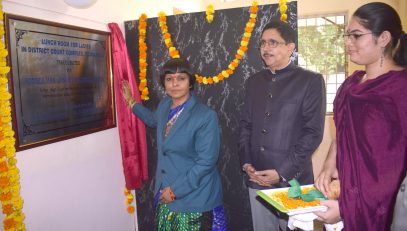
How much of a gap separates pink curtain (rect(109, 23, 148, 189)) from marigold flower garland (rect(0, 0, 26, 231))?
38.9 inches

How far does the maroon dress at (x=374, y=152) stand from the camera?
4.28 ft

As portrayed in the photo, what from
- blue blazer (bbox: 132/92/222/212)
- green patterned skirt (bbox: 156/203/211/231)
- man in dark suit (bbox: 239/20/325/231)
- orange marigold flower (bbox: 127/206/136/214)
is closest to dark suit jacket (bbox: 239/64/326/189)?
man in dark suit (bbox: 239/20/325/231)

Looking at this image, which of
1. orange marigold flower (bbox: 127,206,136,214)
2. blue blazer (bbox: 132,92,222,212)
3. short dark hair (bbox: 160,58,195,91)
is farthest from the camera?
orange marigold flower (bbox: 127,206,136,214)

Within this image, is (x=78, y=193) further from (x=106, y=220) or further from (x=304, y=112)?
(x=304, y=112)

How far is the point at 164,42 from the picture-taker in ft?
9.19

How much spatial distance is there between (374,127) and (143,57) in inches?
78.4

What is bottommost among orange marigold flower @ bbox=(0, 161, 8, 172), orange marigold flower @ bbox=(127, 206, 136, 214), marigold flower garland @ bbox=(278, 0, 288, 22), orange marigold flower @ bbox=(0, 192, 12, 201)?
orange marigold flower @ bbox=(127, 206, 136, 214)

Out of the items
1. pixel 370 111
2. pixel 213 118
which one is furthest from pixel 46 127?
pixel 370 111

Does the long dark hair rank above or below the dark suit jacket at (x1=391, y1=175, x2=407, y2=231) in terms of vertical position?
above

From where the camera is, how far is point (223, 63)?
264cm

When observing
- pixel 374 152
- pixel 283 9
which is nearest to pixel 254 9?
pixel 283 9

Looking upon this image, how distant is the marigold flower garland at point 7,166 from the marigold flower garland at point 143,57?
3.96ft

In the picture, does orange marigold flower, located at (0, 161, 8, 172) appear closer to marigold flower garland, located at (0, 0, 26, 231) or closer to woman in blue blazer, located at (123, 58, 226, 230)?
marigold flower garland, located at (0, 0, 26, 231)

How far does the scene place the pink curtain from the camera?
8.72 feet
